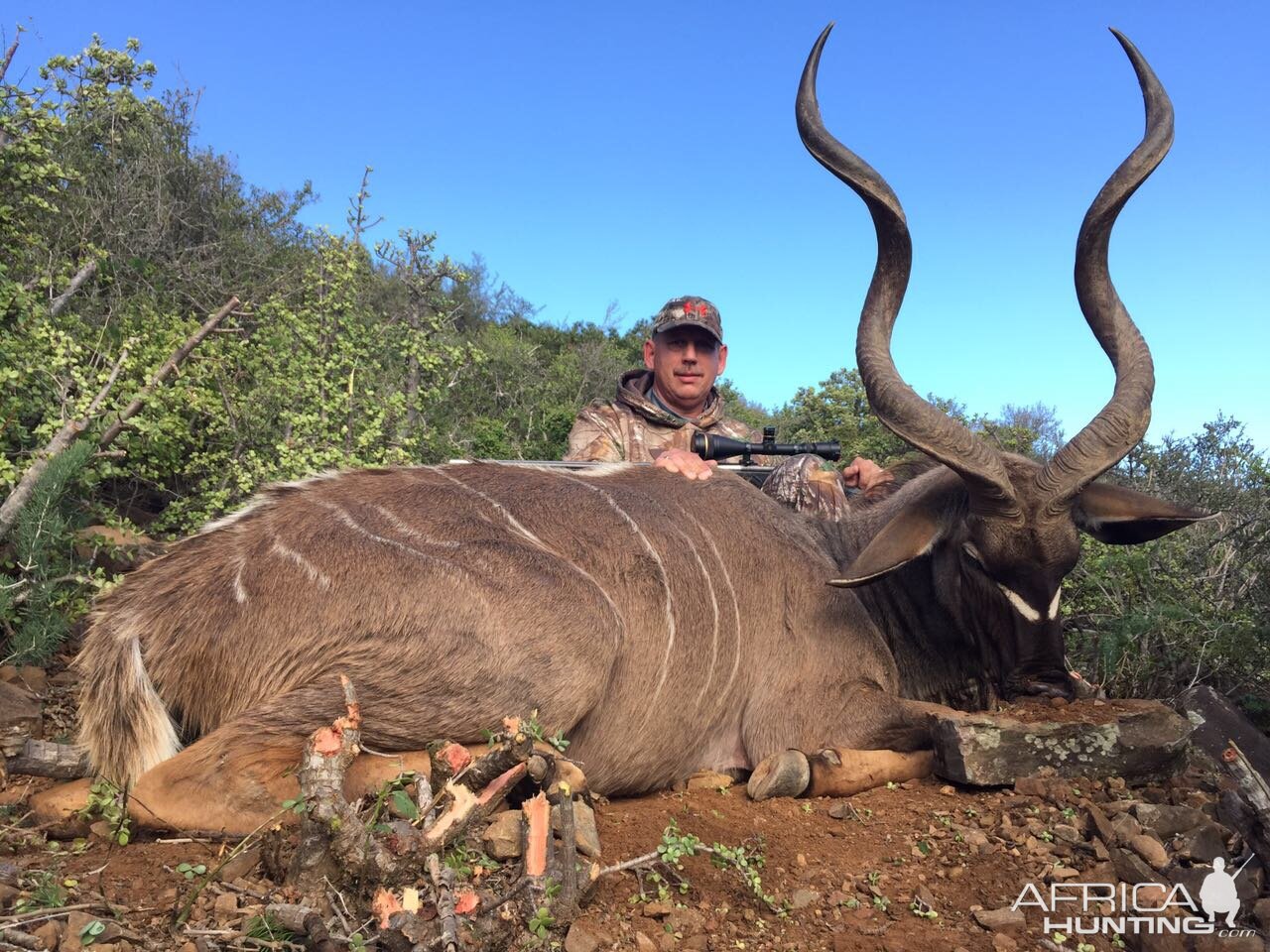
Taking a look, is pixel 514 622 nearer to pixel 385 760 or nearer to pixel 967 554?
pixel 385 760

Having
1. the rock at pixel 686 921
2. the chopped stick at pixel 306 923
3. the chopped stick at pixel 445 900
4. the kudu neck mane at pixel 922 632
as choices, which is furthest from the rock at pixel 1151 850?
the chopped stick at pixel 306 923

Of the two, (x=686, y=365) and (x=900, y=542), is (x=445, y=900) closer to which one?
(x=900, y=542)

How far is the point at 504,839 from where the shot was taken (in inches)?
90.7

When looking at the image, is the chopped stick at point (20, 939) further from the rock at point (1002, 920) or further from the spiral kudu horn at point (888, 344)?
the spiral kudu horn at point (888, 344)

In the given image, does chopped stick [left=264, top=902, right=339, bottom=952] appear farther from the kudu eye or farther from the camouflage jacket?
the camouflage jacket

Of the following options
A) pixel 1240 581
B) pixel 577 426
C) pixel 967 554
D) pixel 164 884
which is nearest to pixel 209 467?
pixel 577 426

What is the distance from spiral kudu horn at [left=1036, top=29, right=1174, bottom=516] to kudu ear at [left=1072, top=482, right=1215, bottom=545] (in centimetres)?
21

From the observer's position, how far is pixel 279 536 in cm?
294

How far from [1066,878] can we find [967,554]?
133 centimetres

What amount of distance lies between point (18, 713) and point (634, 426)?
389 cm

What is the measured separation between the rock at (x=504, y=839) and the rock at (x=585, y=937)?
0.25 meters

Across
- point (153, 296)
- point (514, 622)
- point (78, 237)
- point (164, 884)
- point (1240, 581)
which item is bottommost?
point (164, 884)

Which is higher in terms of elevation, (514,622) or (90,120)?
(90,120)

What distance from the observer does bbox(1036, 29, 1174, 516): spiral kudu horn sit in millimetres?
3324
